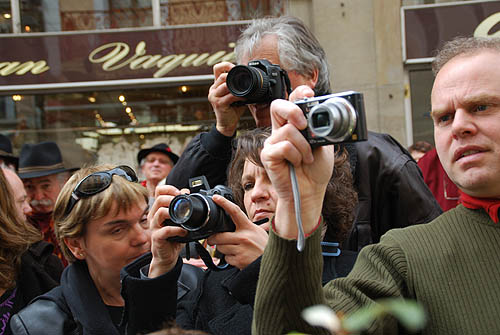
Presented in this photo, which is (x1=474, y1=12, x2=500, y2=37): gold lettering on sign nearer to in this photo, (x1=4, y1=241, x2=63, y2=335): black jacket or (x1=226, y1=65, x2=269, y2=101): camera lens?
(x1=226, y1=65, x2=269, y2=101): camera lens

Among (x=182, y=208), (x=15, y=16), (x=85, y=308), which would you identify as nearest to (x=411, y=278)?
(x=182, y=208)

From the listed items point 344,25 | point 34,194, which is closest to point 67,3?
point 344,25

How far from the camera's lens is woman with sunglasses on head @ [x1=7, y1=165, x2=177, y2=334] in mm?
2254

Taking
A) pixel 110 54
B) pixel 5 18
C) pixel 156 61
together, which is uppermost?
pixel 5 18

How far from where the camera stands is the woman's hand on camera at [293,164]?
1221mm

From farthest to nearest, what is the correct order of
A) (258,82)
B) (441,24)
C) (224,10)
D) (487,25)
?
(224,10) < (441,24) < (487,25) < (258,82)

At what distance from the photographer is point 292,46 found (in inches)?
88.6

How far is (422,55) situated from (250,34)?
5.34 m

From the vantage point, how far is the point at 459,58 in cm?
148

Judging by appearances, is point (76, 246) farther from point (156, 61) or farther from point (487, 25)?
point (487, 25)

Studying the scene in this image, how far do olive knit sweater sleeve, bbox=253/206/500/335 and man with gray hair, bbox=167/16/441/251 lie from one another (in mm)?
679

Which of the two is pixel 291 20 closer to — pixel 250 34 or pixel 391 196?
pixel 250 34

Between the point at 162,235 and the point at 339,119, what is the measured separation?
36.9 inches

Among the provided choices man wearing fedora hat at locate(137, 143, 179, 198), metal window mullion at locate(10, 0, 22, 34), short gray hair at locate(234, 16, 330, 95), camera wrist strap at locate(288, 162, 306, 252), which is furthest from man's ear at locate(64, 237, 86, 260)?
metal window mullion at locate(10, 0, 22, 34)
